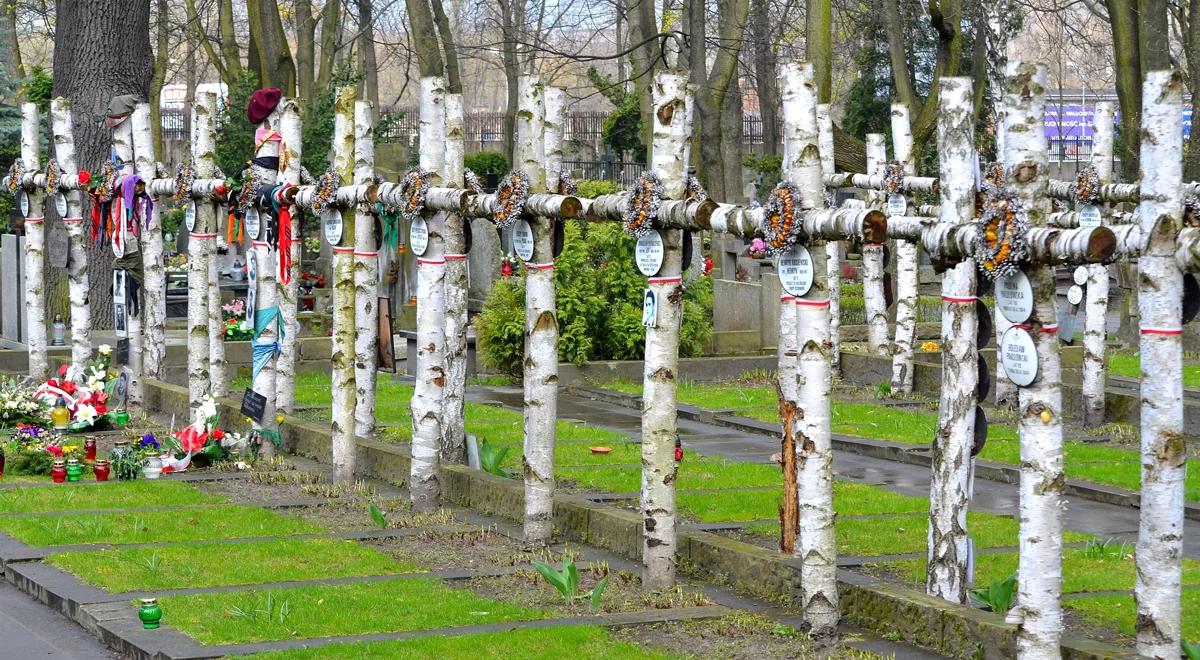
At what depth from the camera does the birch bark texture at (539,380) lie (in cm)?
1155

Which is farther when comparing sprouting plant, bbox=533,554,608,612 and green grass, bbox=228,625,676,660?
sprouting plant, bbox=533,554,608,612

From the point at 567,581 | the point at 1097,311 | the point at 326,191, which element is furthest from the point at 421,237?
the point at 1097,311

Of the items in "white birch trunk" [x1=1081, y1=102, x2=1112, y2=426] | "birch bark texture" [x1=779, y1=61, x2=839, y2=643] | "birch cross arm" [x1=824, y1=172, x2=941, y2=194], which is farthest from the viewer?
"birch cross arm" [x1=824, y1=172, x2=941, y2=194]

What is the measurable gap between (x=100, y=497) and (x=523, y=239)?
4.26 metres

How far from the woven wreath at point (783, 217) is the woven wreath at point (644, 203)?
1181 millimetres

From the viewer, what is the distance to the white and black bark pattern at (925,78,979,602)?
930 cm

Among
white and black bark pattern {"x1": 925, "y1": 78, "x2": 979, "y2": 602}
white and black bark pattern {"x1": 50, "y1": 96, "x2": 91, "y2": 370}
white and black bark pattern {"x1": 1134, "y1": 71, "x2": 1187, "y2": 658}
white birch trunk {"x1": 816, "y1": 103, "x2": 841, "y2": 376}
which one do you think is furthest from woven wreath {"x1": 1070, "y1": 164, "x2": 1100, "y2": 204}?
white and black bark pattern {"x1": 50, "y1": 96, "x2": 91, "y2": 370}

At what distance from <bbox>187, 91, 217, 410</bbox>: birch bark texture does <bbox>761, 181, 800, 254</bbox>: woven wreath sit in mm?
8967

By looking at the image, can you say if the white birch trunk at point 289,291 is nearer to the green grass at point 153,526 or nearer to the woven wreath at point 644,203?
the green grass at point 153,526

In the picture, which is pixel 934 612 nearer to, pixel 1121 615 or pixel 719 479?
pixel 1121 615

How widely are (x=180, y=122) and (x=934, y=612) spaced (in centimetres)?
5398

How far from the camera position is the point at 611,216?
35.7ft

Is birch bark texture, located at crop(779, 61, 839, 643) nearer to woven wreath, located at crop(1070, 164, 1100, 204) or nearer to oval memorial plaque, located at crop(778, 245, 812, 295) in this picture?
oval memorial plaque, located at crop(778, 245, 812, 295)

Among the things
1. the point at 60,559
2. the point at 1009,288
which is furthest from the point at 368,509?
the point at 1009,288
